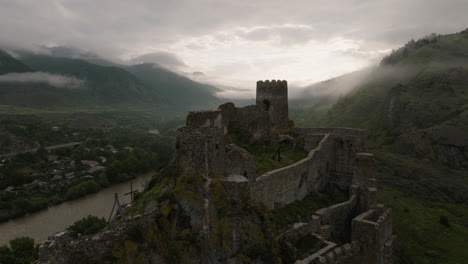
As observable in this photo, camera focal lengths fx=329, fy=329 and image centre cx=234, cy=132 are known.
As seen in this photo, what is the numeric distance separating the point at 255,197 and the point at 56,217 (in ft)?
141

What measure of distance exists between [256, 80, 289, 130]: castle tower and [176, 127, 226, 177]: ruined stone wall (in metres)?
16.9

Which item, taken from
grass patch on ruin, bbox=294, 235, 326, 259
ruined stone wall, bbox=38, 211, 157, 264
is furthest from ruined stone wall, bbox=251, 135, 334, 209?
ruined stone wall, bbox=38, 211, 157, 264

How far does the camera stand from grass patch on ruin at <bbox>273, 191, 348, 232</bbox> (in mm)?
17858

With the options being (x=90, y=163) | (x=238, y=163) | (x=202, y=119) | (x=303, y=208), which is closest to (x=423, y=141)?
(x=303, y=208)

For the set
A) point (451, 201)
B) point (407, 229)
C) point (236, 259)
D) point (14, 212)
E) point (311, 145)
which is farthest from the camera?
point (451, 201)

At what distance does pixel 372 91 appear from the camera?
14912 cm

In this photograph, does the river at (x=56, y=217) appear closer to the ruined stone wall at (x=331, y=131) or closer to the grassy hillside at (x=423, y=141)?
the ruined stone wall at (x=331, y=131)

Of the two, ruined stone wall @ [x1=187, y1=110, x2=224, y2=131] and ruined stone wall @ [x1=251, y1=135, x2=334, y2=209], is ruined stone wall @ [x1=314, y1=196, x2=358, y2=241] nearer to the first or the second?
ruined stone wall @ [x1=251, y1=135, x2=334, y2=209]

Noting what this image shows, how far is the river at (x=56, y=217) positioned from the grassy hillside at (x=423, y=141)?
34.7 m

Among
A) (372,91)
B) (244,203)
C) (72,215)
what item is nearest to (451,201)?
(244,203)

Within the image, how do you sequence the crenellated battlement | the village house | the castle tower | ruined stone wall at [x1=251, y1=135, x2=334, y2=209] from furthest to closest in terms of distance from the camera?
the village house < the crenellated battlement < the castle tower < ruined stone wall at [x1=251, y1=135, x2=334, y2=209]

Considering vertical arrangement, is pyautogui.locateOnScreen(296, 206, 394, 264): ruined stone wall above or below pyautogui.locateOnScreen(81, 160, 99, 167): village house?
above

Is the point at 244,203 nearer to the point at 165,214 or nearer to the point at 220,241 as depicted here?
the point at 220,241

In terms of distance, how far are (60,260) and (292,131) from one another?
2398cm
